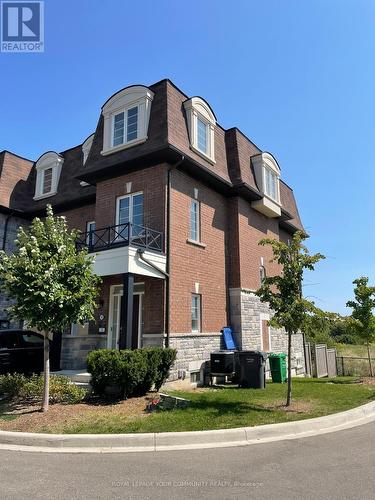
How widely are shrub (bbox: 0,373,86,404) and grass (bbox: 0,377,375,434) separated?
565 millimetres

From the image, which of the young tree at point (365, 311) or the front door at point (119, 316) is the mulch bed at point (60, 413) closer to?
the front door at point (119, 316)

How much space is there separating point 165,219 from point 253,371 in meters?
5.73

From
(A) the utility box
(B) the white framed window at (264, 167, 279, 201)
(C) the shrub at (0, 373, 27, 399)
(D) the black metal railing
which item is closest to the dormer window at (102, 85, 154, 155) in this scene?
(D) the black metal railing

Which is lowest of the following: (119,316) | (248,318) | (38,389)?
(38,389)

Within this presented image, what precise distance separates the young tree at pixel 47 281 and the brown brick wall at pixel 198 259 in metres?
4.27

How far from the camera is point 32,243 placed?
9.08 m

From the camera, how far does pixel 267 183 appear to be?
1900 centimetres

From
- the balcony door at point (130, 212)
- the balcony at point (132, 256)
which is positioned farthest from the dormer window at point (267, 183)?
the balcony at point (132, 256)

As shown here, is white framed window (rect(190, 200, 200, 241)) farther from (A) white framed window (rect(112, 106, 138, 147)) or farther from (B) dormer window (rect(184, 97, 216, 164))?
(A) white framed window (rect(112, 106, 138, 147))

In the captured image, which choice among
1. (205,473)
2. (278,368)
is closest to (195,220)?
(278,368)

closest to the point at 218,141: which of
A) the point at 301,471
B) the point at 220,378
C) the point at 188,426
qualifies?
the point at 220,378

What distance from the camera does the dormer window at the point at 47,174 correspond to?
1889 cm

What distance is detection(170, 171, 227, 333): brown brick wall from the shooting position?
13648mm

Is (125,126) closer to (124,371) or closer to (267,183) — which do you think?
(267,183)
